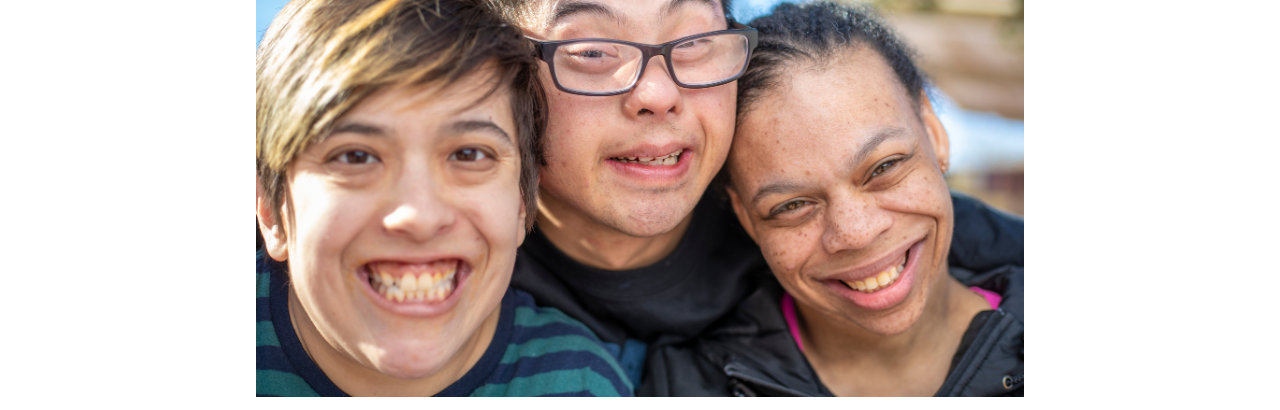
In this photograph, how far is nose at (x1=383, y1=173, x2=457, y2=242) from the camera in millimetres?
1736

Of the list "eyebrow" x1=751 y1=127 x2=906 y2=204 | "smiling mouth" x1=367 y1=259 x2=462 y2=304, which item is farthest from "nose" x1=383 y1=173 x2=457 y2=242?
"eyebrow" x1=751 y1=127 x2=906 y2=204

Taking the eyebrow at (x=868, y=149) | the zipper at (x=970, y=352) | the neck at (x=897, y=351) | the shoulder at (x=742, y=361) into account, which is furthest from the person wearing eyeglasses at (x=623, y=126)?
the zipper at (x=970, y=352)

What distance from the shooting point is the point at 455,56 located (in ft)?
6.05

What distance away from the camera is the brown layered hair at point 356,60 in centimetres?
176

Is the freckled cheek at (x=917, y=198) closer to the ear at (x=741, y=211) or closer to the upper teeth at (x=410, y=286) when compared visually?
the ear at (x=741, y=211)

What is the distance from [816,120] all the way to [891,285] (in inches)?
23.0

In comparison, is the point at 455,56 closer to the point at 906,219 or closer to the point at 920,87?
the point at 906,219

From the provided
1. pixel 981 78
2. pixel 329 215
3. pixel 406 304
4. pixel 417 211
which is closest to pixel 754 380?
pixel 406 304

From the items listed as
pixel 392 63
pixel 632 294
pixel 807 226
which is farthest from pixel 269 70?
pixel 807 226

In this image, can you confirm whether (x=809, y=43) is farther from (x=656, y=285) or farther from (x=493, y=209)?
(x=493, y=209)

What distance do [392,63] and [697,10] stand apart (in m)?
0.87

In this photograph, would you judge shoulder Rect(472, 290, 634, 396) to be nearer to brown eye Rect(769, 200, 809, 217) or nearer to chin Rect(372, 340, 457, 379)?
chin Rect(372, 340, 457, 379)

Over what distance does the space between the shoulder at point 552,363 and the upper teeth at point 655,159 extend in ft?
1.98

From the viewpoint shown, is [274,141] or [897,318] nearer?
[274,141]
